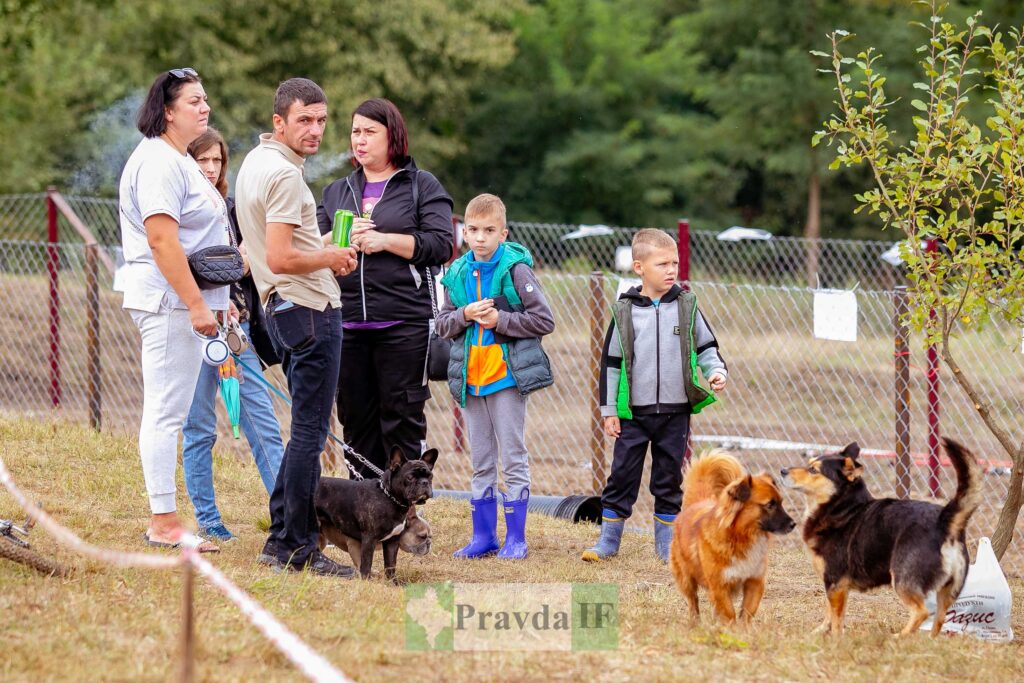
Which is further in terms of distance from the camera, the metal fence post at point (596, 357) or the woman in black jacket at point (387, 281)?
the metal fence post at point (596, 357)

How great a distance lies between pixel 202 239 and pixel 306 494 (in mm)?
1182

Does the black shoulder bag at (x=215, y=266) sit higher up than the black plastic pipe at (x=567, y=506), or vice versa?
the black shoulder bag at (x=215, y=266)

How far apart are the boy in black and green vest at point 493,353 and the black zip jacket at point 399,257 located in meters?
0.16

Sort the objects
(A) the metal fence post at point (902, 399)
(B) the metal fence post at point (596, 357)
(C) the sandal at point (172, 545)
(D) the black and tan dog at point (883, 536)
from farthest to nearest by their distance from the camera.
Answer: (B) the metal fence post at point (596, 357), (A) the metal fence post at point (902, 399), (C) the sandal at point (172, 545), (D) the black and tan dog at point (883, 536)

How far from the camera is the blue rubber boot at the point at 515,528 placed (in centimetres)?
592

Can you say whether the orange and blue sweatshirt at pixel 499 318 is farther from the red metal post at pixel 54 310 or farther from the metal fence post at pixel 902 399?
the red metal post at pixel 54 310

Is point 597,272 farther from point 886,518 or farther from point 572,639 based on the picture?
point 572,639

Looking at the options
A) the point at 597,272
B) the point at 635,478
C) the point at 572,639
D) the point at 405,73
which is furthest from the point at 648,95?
the point at 572,639

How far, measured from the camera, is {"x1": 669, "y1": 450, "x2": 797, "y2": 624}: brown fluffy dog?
4.35m

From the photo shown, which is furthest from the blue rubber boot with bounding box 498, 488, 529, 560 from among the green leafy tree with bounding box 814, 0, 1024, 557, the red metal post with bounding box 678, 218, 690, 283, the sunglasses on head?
the sunglasses on head

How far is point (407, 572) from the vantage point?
534 cm

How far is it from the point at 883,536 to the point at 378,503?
2.13 m

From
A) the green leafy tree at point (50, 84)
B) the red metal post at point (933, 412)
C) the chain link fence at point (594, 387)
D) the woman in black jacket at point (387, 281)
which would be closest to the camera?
the woman in black jacket at point (387, 281)

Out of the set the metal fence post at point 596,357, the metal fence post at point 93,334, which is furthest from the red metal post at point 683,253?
the metal fence post at point 93,334
